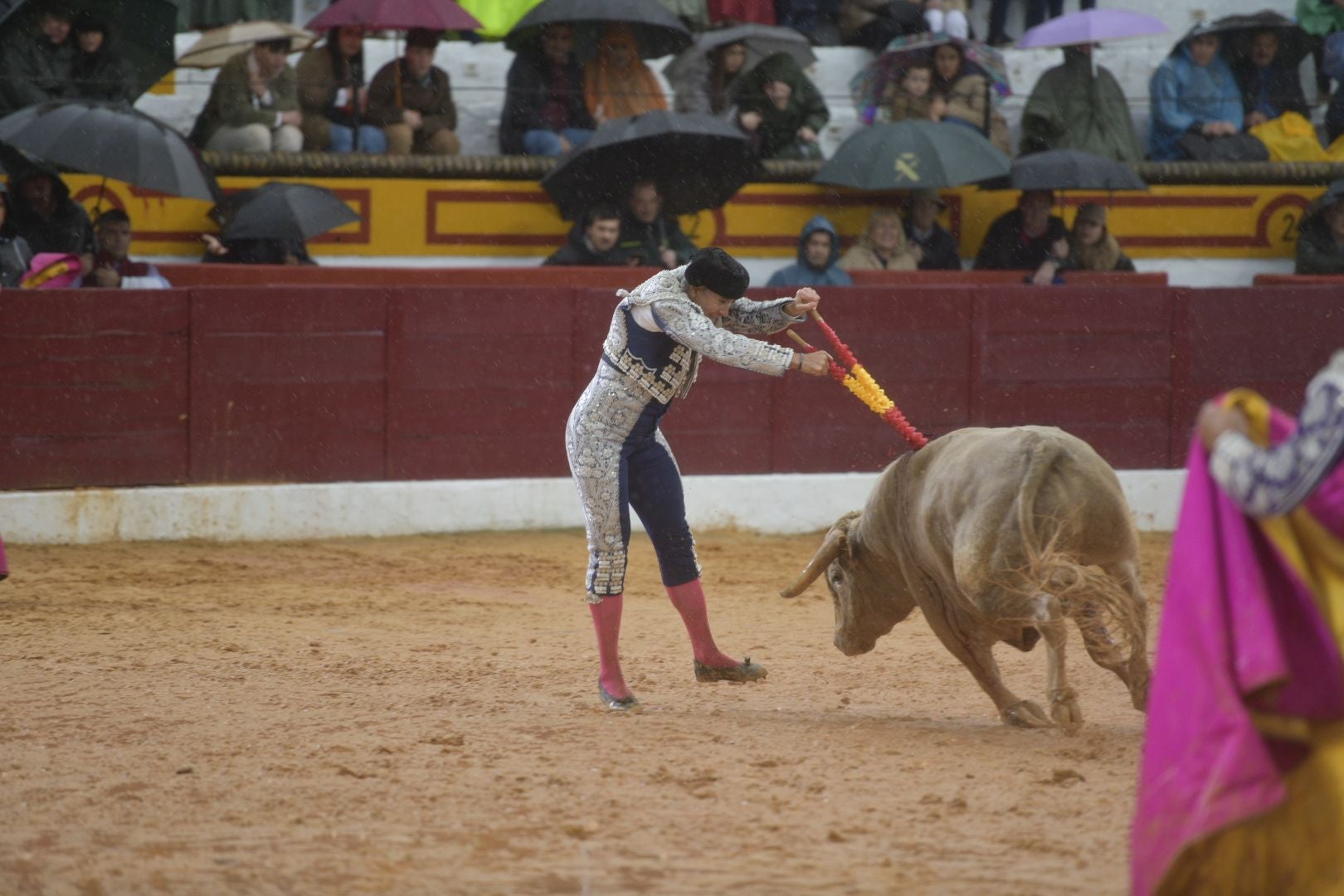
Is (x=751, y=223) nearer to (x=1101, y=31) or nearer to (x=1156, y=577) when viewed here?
(x=1101, y=31)

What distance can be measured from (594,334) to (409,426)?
105 cm

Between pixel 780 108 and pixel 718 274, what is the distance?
5574 millimetres

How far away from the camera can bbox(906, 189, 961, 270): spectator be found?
9.77 meters

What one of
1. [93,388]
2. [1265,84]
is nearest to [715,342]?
[93,388]

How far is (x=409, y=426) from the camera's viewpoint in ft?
27.7

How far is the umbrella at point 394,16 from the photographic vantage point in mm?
8883

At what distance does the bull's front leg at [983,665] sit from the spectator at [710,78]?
226 inches

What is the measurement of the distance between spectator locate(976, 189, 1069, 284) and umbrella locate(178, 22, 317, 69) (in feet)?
13.3

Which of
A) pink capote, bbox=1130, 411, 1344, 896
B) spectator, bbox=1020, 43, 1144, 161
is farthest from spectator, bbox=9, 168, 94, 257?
pink capote, bbox=1130, 411, 1344, 896

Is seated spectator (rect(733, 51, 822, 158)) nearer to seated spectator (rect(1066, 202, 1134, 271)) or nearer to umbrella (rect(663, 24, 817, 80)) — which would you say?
umbrella (rect(663, 24, 817, 80))

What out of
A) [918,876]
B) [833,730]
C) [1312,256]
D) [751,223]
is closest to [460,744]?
[833,730]

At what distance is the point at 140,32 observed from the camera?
8562mm

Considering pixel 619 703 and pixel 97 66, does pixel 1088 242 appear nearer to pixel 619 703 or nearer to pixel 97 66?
pixel 97 66

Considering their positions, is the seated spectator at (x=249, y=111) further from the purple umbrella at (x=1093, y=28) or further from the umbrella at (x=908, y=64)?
the purple umbrella at (x=1093, y=28)
